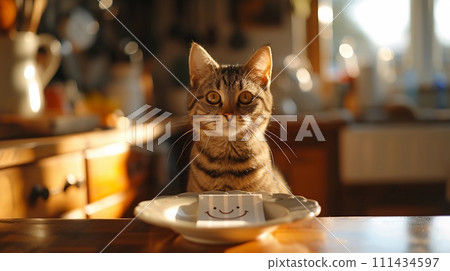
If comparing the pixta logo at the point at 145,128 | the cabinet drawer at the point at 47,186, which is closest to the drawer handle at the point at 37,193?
the cabinet drawer at the point at 47,186

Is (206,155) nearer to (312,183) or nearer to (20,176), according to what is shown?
(20,176)

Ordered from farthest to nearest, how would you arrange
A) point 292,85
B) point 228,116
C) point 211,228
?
point 292,85
point 228,116
point 211,228

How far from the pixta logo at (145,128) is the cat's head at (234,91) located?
12.4 inches

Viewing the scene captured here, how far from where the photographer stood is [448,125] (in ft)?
5.98

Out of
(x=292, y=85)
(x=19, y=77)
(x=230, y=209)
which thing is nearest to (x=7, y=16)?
(x=19, y=77)

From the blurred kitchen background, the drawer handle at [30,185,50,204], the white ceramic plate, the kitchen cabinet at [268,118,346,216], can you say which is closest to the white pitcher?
the blurred kitchen background

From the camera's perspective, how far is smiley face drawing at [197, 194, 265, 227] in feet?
1.49

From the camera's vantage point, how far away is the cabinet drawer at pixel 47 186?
0.68 metres

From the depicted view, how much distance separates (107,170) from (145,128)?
14cm

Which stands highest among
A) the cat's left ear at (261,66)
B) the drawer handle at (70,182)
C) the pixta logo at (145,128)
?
the cat's left ear at (261,66)

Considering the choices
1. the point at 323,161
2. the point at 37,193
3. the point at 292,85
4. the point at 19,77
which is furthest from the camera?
the point at 292,85

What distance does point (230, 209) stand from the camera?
1.57 feet

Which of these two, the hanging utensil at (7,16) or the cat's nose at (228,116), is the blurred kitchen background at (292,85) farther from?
the cat's nose at (228,116)

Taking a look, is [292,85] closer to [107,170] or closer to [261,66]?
[107,170]
